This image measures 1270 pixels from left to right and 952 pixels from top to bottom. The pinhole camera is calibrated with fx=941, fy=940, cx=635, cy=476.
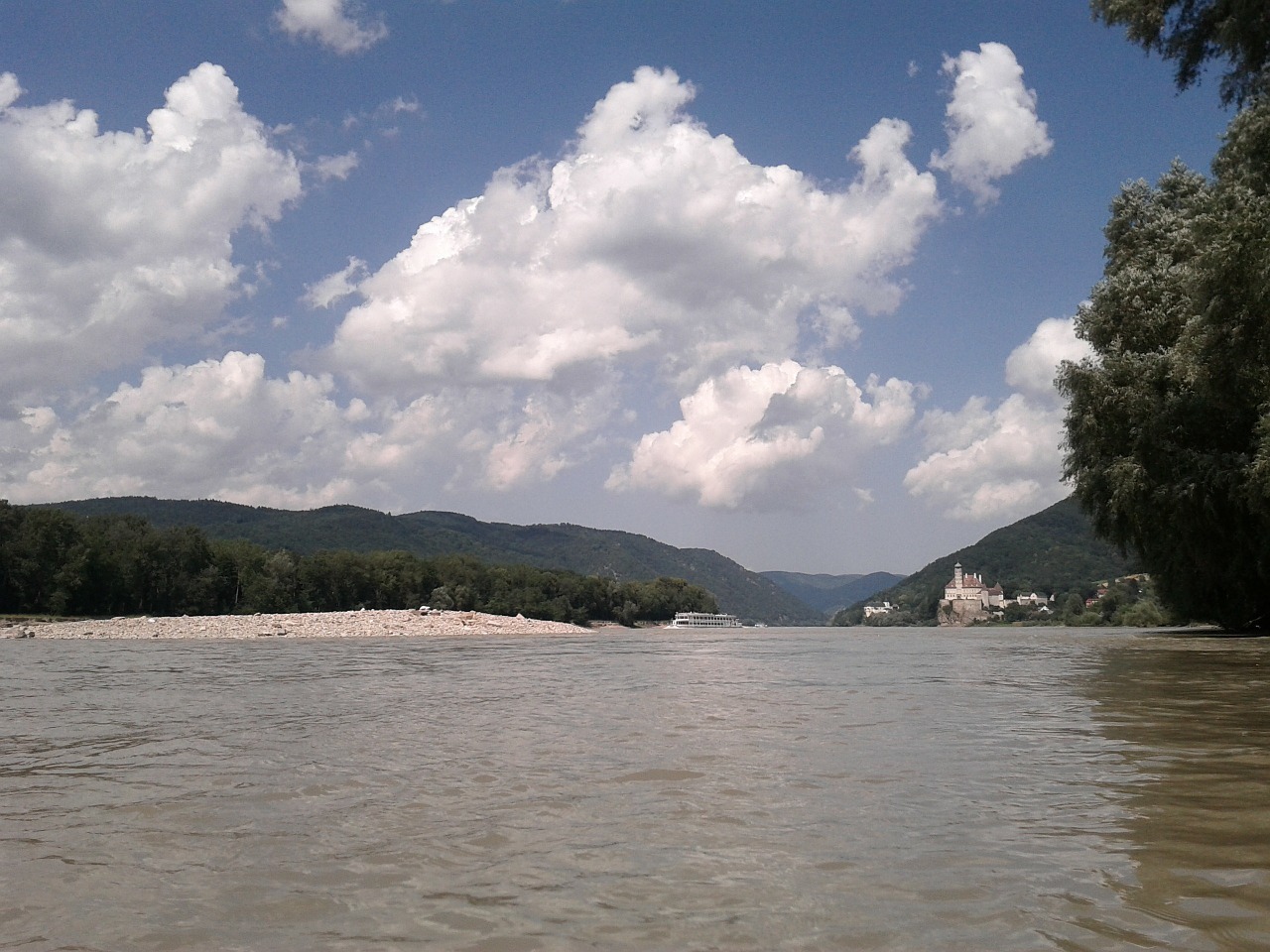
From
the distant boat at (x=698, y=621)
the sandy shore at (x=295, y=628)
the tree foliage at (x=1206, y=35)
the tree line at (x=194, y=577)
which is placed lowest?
the distant boat at (x=698, y=621)

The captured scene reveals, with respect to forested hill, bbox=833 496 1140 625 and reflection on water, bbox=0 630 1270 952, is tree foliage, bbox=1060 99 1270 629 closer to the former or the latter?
reflection on water, bbox=0 630 1270 952

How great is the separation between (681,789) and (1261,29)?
62.5 feet

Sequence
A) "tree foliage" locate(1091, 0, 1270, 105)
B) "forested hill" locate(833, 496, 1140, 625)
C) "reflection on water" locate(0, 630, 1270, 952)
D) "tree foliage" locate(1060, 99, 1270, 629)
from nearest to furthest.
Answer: "reflection on water" locate(0, 630, 1270, 952), "tree foliage" locate(1091, 0, 1270, 105), "tree foliage" locate(1060, 99, 1270, 629), "forested hill" locate(833, 496, 1140, 625)

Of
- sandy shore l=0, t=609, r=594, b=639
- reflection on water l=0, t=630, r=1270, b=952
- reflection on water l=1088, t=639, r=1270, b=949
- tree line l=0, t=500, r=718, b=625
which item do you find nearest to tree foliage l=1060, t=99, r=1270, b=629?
reflection on water l=1088, t=639, r=1270, b=949

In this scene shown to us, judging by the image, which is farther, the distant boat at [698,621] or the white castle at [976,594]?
the white castle at [976,594]

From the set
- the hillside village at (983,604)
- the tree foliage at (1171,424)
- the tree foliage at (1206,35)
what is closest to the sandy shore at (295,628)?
the tree foliage at (1171,424)

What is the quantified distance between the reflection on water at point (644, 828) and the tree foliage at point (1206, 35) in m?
13.1

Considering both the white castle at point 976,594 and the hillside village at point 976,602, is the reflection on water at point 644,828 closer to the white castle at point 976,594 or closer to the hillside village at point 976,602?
the hillside village at point 976,602

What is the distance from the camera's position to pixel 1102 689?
1490 cm

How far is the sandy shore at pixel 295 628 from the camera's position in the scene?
61.9m

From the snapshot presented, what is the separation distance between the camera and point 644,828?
5.83m

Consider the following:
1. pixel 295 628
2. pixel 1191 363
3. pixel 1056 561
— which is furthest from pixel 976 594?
pixel 1191 363

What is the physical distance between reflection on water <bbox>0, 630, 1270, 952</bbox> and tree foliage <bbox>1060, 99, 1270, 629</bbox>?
16336 mm

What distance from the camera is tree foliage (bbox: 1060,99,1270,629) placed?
25.9m
